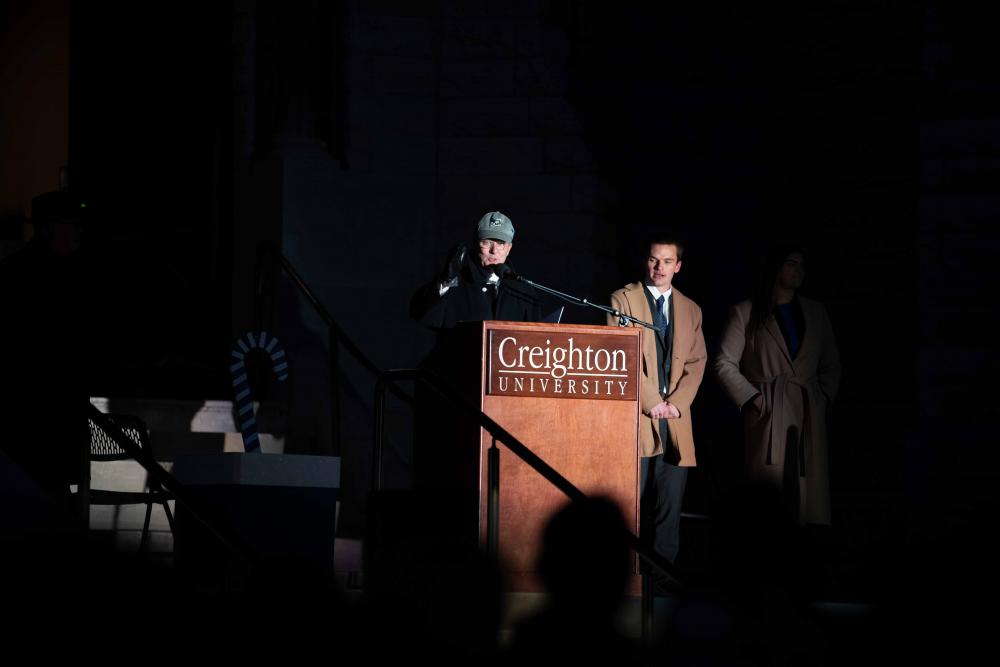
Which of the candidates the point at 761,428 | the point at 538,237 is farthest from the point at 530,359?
the point at 538,237

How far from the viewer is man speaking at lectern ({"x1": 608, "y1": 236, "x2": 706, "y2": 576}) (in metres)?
7.39

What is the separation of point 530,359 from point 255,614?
3.11m

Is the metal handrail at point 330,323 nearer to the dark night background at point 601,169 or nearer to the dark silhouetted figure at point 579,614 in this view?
the dark night background at point 601,169

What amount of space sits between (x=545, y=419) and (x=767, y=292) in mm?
1991

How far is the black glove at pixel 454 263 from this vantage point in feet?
21.8

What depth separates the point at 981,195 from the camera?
9586mm

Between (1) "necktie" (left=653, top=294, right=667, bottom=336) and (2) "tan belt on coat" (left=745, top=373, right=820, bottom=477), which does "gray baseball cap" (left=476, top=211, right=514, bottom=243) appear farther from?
(2) "tan belt on coat" (left=745, top=373, right=820, bottom=477)

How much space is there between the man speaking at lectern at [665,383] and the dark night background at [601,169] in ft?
8.69

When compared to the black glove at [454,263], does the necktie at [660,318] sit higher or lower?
lower

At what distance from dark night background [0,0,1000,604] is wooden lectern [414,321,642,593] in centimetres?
372

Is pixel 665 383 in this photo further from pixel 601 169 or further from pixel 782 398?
pixel 601 169

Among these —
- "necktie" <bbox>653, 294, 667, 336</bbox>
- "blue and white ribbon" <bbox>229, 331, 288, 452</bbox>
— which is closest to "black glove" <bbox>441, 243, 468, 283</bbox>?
"necktie" <bbox>653, 294, 667, 336</bbox>

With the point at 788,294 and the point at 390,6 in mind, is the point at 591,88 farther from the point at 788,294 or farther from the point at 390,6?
the point at 788,294

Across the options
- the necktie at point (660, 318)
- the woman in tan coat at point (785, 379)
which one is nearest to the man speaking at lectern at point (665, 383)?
the necktie at point (660, 318)
